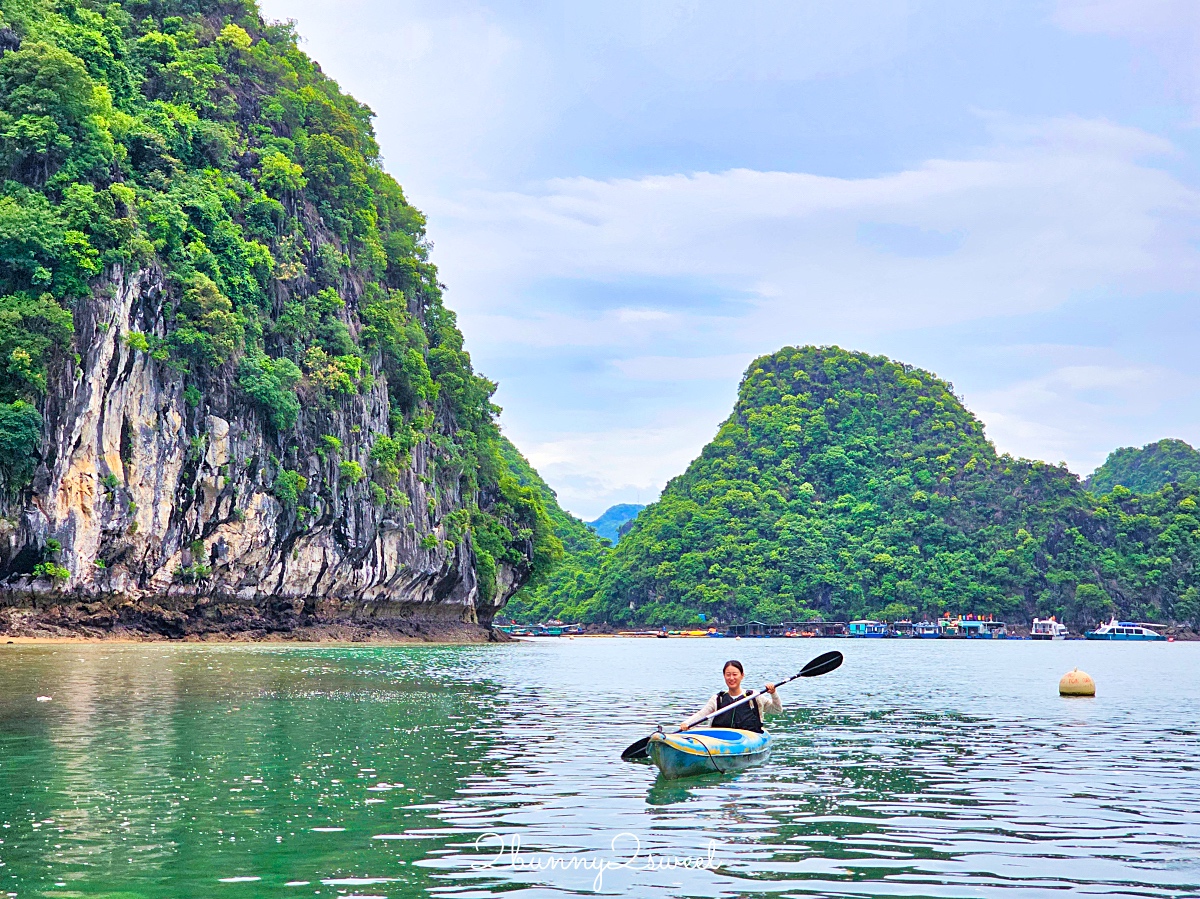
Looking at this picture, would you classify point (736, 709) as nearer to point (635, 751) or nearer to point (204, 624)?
point (635, 751)

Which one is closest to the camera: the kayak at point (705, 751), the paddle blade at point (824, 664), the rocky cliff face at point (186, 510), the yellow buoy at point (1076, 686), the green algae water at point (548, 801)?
the green algae water at point (548, 801)

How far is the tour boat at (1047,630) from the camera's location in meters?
119

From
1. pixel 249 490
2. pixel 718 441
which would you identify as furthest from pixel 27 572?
pixel 718 441

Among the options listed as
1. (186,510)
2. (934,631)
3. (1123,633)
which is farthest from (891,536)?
(186,510)

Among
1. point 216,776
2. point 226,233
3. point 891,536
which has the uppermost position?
point 226,233

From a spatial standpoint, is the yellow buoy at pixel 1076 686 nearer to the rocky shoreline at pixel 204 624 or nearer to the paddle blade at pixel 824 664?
the paddle blade at pixel 824 664

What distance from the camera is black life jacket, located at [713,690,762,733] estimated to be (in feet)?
55.0

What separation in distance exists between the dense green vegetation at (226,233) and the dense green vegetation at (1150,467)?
4722 inches

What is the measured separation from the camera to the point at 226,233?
55.8m

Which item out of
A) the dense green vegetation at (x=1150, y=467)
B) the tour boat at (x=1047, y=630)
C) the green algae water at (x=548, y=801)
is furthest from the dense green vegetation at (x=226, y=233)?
the dense green vegetation at (x=1150, y=467)

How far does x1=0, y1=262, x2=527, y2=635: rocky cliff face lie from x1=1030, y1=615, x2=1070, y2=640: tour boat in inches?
2919

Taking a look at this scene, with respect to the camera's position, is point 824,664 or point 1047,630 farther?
point 1047,630

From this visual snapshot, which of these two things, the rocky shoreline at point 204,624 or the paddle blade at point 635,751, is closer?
the paddle blade at point 635,751

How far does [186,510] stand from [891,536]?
329 feet
